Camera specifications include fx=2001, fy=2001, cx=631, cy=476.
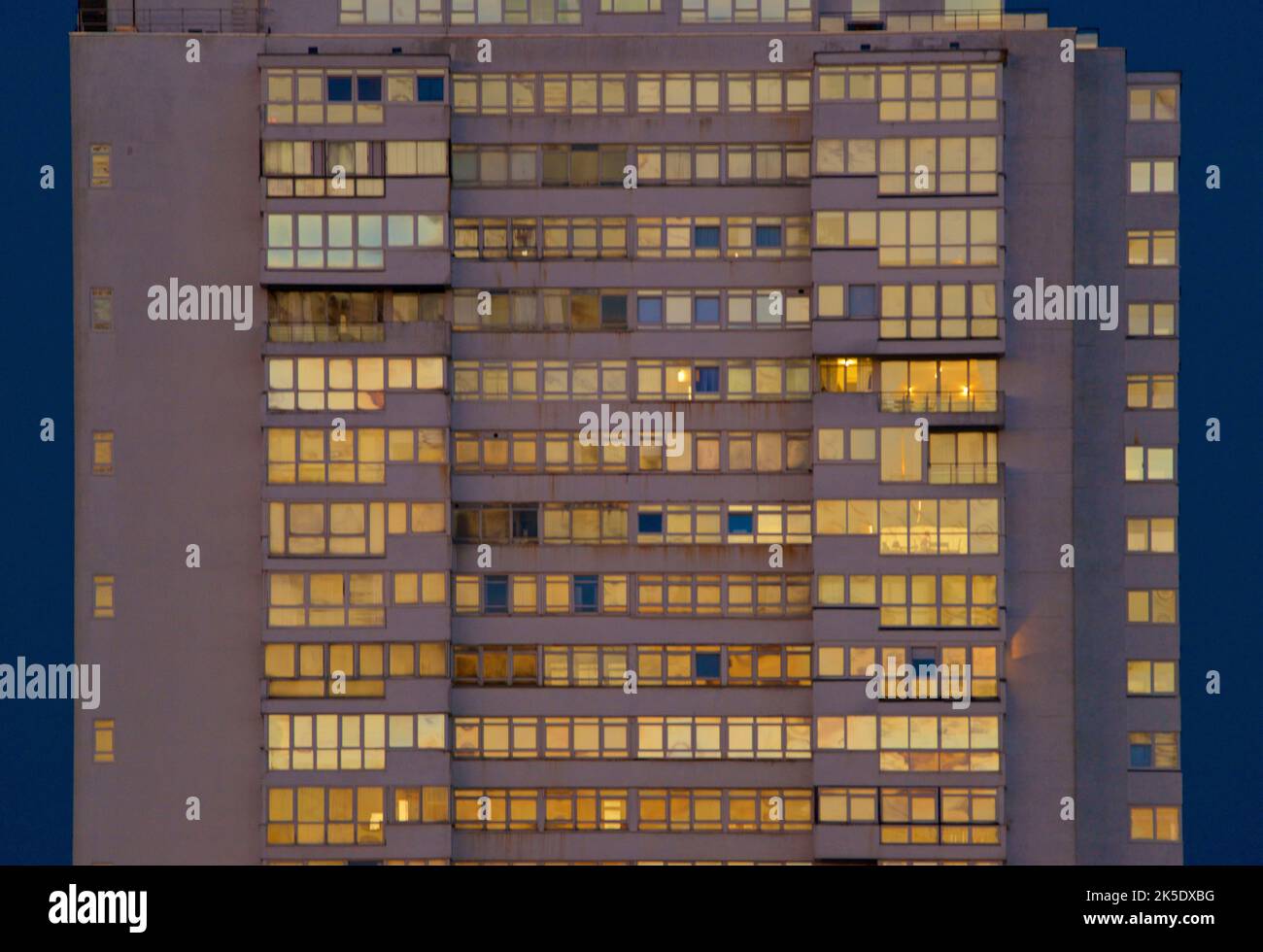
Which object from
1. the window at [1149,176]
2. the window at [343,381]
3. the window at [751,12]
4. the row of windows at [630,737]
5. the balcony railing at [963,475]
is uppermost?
the window at [751,12]

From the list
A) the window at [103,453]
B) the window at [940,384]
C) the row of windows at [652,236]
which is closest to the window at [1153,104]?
the window at [940,384]

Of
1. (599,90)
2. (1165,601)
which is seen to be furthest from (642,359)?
(1165,601)

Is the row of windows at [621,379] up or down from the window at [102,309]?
down

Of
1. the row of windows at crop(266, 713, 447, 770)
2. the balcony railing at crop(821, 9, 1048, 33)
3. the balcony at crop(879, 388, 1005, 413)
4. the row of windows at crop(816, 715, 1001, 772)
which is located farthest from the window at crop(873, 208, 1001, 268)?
the row of windows at crop(266, 713, 447, 770)

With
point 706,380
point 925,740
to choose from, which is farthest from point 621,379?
point 925,740

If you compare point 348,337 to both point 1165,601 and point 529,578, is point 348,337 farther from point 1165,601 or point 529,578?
point 1165,601

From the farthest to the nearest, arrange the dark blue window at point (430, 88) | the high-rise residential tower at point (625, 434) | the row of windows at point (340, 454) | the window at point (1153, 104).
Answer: the window at point (1153, 104)
the row of windows at point (340, 454)
the dark blue window at point (430, 88)
the high-rise residential tower at point (625, 434)

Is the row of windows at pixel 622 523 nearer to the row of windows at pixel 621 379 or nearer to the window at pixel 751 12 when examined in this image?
the row of windows at pixel 621 379

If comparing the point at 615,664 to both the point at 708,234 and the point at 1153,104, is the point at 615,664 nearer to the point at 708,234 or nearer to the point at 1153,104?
the point at 708,234
